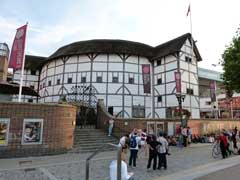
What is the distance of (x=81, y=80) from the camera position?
32156 millimetres

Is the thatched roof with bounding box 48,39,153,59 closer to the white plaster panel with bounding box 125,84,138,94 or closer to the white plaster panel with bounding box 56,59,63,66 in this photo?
the white plaster panel with bounding box 56,59,63,66

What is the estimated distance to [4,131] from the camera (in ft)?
38.7

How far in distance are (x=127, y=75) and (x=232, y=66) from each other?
45.2 feet

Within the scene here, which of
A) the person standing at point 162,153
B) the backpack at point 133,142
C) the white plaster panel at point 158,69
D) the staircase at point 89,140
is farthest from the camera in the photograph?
the white plaster panel at point 158,69

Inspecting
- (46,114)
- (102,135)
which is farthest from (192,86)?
(46,114)

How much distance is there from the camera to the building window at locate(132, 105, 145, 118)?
3081cm

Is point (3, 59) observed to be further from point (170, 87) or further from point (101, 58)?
point (170, 87)

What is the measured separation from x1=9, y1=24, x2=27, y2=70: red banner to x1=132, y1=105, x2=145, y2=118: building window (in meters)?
19.2

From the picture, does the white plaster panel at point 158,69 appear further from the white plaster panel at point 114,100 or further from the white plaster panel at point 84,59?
the white plaster panel at point 84,59

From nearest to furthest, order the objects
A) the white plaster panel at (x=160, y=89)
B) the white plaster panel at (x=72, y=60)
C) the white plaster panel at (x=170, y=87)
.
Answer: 1. the white plaster panel at (x=170, y=87)
2. the white plaster panel at (x=160, y=89)
3. the white plaster panel at (x=72, y=60)

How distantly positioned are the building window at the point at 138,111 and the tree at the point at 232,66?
11.3 meters

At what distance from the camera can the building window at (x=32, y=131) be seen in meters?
12.4

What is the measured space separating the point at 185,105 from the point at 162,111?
10.2 feet

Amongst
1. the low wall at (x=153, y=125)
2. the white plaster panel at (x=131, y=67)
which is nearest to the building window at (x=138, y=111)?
the white plaster panel at (x=131, y=67)
